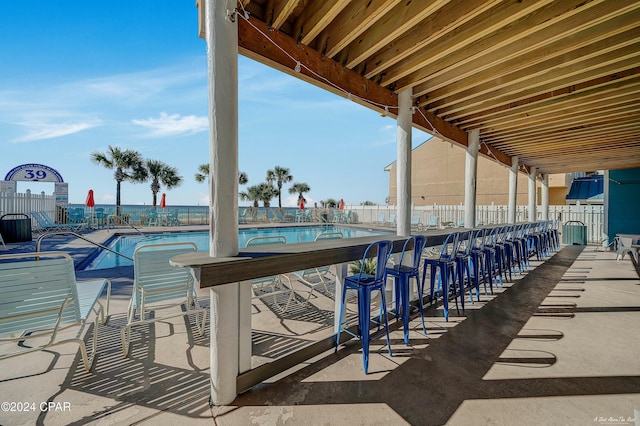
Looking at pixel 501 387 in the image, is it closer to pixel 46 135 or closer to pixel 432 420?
pixel 432 420

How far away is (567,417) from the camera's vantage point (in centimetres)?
178

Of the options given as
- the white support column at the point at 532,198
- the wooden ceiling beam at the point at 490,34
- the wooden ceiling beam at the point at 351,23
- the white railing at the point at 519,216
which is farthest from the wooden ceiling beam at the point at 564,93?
the white support column at the point at 532,198

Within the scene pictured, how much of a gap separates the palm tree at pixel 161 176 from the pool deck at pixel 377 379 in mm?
17855

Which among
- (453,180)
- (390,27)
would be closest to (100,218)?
(390,27)

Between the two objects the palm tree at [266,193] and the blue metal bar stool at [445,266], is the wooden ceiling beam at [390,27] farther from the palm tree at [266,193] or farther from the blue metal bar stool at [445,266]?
the palm tree at [266,193]

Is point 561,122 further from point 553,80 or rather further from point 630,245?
point 630,245

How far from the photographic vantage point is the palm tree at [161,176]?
18516mm

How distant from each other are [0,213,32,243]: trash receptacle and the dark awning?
22.4m

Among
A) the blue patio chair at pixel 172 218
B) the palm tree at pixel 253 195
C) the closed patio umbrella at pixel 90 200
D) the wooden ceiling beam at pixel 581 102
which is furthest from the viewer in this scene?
the palm tree at pixel 253 195

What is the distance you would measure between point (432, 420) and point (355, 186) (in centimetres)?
2687

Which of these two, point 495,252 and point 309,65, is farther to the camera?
point 495,252

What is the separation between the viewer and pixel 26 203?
11.0 meters

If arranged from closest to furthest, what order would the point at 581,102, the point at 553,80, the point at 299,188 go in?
the point at 553,80, the point at 581,102, the point at 299,188

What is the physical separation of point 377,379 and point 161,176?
2051 cm
